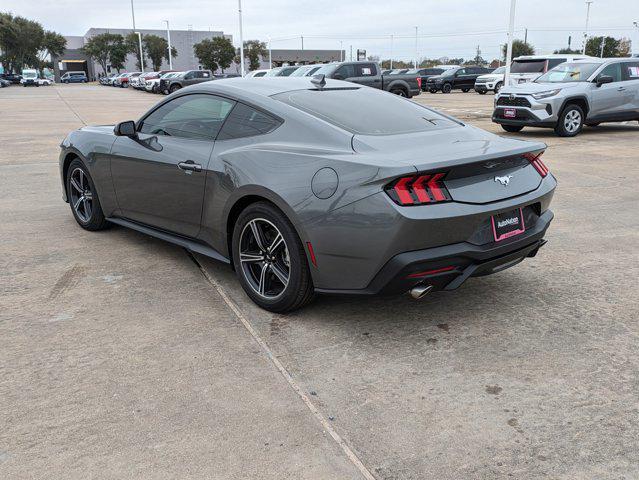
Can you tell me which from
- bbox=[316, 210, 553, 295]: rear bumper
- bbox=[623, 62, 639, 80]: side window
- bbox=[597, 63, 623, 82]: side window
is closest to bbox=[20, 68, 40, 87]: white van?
bbox=[597, 63, 623, 82]: side window

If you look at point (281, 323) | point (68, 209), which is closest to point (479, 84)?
point (68, 209)

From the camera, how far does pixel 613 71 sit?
13680 millimetres

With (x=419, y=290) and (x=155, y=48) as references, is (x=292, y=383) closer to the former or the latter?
(x=419, y=290)

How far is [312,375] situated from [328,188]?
39.6 inches

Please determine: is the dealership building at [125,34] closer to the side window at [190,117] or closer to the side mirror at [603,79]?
the side mirror at [603,79]

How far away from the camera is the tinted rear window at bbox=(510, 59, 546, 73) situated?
24.0 meters

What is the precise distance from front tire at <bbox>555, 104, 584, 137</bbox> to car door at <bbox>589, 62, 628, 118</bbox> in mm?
395

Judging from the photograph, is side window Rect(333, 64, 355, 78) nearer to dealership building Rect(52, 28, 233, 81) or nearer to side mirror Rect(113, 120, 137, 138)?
side mirror Rect(113, 120, 137, 138)

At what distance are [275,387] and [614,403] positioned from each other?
1597mm

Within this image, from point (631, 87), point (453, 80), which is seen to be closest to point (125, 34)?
point (453, 80)

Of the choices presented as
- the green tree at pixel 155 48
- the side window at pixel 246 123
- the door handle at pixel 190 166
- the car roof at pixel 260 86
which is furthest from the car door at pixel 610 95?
the green tree at pixel 155 48

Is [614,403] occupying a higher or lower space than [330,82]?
lower

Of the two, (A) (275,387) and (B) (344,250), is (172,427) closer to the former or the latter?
(A) (275,387)

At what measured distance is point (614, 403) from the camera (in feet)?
9.16
